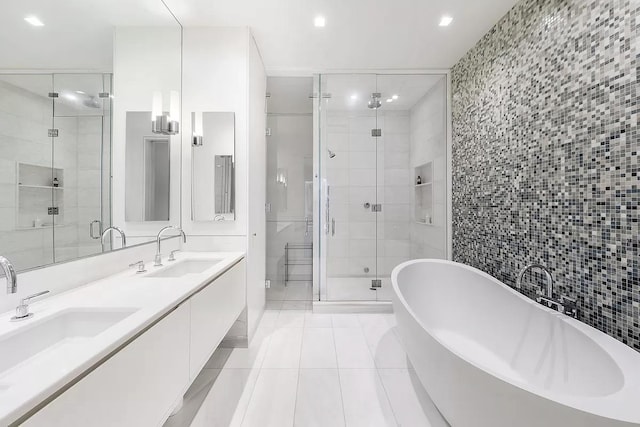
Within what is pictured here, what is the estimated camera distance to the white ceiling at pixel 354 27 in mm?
2180

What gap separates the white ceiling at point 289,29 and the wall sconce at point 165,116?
449 mm

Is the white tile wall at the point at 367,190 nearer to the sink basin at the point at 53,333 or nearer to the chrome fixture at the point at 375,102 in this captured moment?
the chrome fixture at the point at 375,102

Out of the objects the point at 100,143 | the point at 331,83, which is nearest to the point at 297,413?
the point at 100,143

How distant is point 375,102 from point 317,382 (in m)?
3.01

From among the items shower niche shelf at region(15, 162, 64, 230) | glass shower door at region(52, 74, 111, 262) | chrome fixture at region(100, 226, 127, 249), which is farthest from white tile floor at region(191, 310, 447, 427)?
shower niche shelf at region(15, 162, 64, 230)

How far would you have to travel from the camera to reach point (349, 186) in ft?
11.2

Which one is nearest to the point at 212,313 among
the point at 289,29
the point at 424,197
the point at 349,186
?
the point at 349,186

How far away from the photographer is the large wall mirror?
1.15 meters

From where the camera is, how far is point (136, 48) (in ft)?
6.56

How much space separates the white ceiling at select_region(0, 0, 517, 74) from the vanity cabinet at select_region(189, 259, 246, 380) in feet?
4.44

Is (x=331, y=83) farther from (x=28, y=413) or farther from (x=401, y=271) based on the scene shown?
(x=28, y=413)

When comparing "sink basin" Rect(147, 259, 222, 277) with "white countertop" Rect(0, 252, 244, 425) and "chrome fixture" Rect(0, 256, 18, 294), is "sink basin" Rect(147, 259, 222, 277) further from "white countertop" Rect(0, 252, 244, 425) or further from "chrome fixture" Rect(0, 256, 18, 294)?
"chrome fixture" Rect(0, 256, 18, 294)

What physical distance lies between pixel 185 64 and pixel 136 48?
0.48 m

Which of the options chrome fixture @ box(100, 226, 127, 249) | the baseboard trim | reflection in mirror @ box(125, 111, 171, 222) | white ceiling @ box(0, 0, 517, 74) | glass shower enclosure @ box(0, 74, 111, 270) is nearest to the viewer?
glass shower enclosure @ box(0, 74, 111, 270)
